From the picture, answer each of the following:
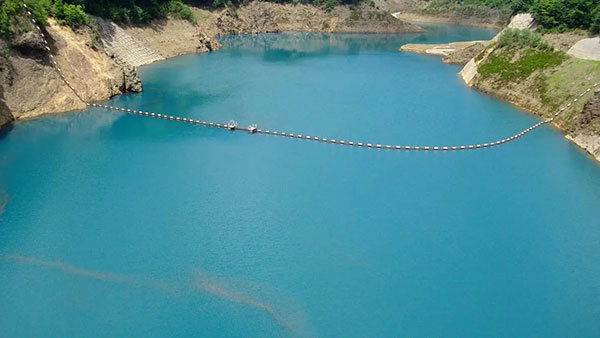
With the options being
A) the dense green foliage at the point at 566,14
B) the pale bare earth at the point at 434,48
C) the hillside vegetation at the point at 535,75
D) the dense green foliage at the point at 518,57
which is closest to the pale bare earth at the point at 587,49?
the hillside vegetation at the point at 535,75

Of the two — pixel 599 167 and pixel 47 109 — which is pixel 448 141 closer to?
pixel 599 167

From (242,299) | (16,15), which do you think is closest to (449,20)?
(16,15)

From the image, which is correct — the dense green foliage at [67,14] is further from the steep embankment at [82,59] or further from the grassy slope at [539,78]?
the grassy slope at [539,78]

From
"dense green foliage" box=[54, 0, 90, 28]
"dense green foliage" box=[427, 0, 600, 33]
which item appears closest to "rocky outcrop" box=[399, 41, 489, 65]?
"dense green foliage" box=[427, 0, 600, 33]

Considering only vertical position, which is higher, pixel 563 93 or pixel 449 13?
pixel 563 93

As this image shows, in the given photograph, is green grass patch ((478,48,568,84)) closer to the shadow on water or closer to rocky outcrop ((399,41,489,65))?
rocky outcrop ((399,41,489,65))

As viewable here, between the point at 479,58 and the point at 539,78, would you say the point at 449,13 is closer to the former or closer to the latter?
the point at 479,58
